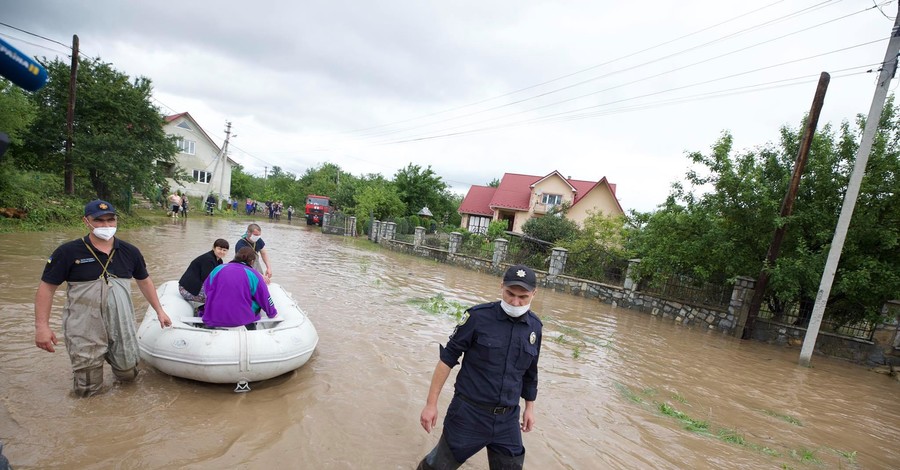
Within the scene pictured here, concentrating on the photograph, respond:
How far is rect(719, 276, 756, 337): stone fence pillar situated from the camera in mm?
10914

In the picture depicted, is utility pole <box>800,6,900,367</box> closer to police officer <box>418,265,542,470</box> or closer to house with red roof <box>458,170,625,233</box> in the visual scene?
police officer <box>418,265,542,470</box>

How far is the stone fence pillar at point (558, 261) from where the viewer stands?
15.8 m

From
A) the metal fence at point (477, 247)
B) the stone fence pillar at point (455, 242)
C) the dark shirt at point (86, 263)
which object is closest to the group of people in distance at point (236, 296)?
the dark shirt at point (86, 263)

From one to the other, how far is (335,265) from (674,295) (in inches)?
443

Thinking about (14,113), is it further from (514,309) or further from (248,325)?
(514,309)

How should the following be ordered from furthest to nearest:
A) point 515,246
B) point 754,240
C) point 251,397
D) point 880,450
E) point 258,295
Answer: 1. point 515,246
2. point 754,240
3. point 880,450
4. point 258,295
5. point 251,397

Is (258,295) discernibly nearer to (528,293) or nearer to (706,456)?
(528,293)

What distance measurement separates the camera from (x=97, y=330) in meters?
3.61

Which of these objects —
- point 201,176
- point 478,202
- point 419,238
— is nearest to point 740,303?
point 419,238

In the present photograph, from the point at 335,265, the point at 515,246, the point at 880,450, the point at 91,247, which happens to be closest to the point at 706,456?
the point at 880,450

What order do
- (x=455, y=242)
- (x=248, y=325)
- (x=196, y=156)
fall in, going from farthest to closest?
(x=196, y=156)
(x=455, y=242)
(x=248, y=325)

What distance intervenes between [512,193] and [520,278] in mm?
31336

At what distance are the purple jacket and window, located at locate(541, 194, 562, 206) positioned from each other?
92.4 feet

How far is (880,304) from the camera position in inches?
368
